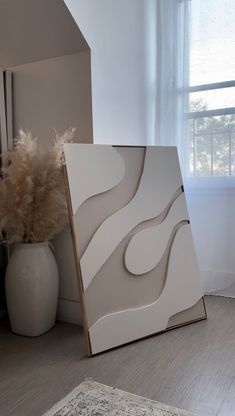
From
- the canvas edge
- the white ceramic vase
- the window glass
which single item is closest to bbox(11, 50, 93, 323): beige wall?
the white ceramic vase

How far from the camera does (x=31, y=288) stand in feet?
6.20

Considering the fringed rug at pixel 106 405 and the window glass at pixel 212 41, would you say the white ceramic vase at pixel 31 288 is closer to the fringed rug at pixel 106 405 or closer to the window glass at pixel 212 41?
the fringed rug at pixel 106 405

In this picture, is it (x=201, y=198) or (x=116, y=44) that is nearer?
(x=116, y=44)

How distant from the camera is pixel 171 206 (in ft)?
6.99

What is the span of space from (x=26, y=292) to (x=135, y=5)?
207cm

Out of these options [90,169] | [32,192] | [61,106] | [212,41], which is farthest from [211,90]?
[32,192]

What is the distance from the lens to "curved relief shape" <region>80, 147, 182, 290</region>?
5.82 feet

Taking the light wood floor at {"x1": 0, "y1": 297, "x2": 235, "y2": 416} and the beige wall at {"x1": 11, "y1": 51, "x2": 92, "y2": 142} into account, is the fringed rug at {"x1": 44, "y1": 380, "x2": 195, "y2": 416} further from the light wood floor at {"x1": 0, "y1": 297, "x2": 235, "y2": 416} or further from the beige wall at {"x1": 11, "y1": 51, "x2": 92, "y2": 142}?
the beige wall at {"x1": 11, "y1": 51, "x2": 92, "y2": 142}

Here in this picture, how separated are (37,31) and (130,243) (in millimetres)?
1343

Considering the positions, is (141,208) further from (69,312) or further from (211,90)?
(211,90)

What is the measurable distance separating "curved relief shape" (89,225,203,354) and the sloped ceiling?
1.31m

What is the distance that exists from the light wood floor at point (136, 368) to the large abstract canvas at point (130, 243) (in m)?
0.11

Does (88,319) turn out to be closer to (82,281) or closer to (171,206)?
(82,281)

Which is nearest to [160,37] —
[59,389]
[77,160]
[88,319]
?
[77,160]
